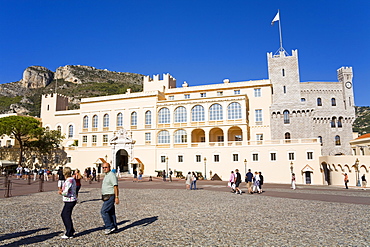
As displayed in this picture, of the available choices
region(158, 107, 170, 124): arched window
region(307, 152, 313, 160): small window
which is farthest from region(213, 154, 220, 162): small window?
region(307, 152, 313, 160): small window

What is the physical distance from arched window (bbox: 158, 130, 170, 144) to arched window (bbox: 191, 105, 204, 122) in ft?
15.3

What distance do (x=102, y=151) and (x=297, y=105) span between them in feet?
103

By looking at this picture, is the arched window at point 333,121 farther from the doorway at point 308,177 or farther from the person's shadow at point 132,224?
the person's shadow at point 132,224

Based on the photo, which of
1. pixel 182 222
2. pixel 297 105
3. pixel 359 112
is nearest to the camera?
pixel 182 222

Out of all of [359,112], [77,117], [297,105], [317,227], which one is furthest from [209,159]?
[359,112]

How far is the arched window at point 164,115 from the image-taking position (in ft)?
144

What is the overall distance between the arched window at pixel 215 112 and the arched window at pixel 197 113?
136cm

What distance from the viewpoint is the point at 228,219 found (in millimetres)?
9812

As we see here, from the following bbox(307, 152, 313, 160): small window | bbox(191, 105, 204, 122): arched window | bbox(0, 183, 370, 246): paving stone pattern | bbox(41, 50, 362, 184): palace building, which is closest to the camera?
bbox(0, 183, 370, 246): paving stone pattern

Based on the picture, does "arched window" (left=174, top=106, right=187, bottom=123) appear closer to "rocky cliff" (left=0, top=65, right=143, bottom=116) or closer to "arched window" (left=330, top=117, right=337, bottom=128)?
"arched window" (left=330, top=117, right=337, bottom=128)

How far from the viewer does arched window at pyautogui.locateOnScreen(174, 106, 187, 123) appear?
43084 millimetres

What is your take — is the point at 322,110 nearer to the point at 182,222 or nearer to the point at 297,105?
the point at 297,105

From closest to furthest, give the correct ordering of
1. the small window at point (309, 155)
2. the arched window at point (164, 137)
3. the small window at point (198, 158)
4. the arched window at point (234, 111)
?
the small window at point (309, 155) → the small window at point (198, 158) → the arched window at point (234, 111) → the arched window at point (164, 137)

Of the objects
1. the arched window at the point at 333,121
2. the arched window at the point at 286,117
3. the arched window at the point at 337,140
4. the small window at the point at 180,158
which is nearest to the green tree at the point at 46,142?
the small window at the point at 180,158
